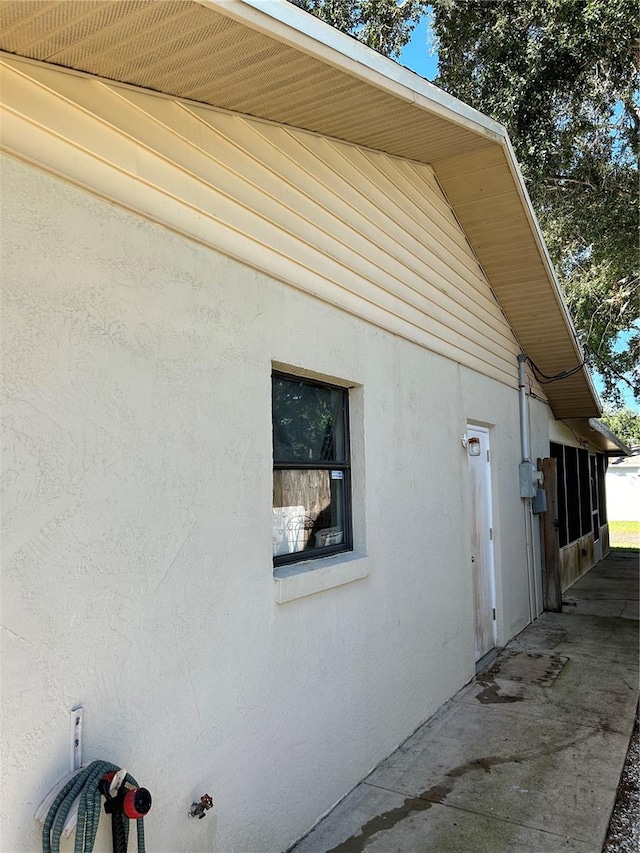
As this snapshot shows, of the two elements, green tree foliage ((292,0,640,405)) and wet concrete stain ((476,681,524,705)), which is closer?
wet concrete stain ((476,681,524,705))

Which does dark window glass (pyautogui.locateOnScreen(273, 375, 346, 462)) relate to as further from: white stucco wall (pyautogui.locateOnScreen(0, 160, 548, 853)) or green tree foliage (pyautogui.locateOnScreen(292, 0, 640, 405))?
green tree foliage (pyautogui.locateOnScreen(292, 0, 640, 405))

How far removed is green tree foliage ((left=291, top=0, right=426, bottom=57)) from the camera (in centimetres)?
954

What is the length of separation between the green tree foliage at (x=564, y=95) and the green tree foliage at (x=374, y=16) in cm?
49

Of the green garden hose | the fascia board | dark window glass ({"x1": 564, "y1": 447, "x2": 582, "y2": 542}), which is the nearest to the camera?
the green garden hose

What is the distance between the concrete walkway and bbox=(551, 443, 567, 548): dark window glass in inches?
160

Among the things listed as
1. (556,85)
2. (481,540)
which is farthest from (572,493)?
(556,85)

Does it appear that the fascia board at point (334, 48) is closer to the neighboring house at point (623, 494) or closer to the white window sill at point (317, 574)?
the white window sill at point (317, 574)

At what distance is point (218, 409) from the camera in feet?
9.37

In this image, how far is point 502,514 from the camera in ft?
23.7

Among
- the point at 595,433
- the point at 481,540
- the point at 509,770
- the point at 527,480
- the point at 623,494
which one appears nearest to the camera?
the point at 509,770

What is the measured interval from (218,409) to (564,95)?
8492 millimetres

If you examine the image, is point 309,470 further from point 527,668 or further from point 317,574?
point 527,668

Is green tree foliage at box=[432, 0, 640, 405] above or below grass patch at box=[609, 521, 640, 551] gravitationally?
above

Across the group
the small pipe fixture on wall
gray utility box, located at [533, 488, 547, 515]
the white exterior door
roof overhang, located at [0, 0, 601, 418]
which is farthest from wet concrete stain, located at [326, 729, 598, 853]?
gray utility box, located at [533, 488, 547, 515]
